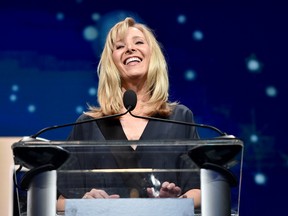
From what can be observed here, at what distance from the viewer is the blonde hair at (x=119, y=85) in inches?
62.5

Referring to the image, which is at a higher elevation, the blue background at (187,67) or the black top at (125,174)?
the blue background at (187,67)

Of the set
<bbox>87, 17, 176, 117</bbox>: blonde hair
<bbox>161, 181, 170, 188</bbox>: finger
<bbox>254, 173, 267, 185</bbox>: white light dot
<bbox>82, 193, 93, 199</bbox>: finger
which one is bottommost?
<bbox>82, 193, 93, 199</bbox>: finger

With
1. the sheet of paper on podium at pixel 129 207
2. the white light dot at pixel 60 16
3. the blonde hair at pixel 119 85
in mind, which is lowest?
the sheet of paper on podium at pixel 129 207

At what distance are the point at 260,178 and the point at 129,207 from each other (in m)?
1.57

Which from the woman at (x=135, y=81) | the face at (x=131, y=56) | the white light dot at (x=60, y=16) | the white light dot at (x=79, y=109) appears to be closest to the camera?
the woman at (x=135, y=81)

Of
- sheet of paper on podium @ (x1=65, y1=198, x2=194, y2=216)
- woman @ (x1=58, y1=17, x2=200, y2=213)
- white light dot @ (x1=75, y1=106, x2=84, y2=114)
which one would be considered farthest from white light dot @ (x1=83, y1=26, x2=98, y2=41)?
sheet of paper on podium @ (x1=65, y1=198, x2=194, y2=216)

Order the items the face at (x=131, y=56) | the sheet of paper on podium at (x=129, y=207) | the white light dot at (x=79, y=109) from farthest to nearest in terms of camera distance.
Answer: the white light dot at (x=79, y=109), the face at (x=131, y=56), the sheet of paper on podium at (x=129, y=207)

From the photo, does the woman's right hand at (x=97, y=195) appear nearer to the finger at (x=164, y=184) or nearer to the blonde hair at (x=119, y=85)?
the finger at (x=164, y=184)

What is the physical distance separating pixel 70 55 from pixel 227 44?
647 millimetres

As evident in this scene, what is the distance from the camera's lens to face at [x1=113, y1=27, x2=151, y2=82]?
5.37ft

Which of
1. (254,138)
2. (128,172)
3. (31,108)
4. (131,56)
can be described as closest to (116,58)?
(131,56)

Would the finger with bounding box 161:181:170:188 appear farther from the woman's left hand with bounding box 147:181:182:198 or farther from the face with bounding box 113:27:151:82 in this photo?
the face with bounding box 113:27:151:82

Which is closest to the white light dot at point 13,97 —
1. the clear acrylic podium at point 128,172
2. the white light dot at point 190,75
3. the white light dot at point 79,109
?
the white light dot at point 79,109

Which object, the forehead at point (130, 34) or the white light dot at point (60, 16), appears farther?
the white light dot at point (60, 16)
